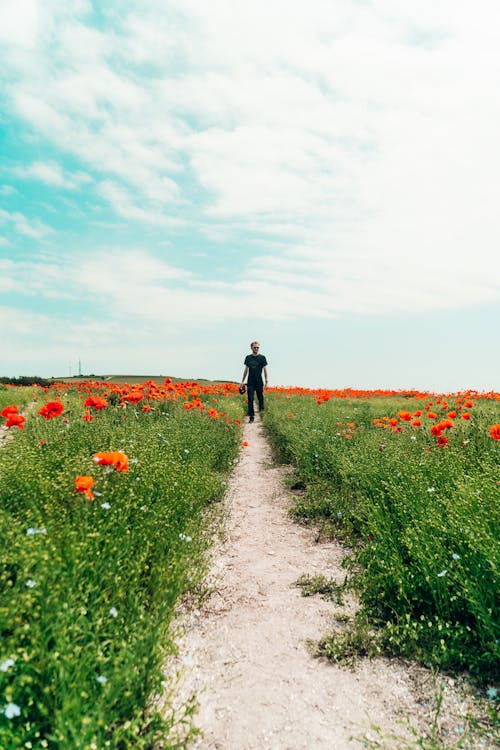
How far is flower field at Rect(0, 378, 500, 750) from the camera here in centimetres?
216

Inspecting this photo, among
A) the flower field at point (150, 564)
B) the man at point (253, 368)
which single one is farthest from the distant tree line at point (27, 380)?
the flower field at point (150, 564)

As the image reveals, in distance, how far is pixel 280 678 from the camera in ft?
9.26

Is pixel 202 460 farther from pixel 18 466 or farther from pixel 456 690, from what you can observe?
pixel 456 690

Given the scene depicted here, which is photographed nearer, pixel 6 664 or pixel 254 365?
pixel 6 664

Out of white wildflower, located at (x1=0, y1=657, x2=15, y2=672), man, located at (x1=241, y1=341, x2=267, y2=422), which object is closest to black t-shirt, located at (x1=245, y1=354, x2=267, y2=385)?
→ man, located at (x1=241, y1=341, x2=267, y2=422)

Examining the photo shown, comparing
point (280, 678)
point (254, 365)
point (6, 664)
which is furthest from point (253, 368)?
point (6, 664)

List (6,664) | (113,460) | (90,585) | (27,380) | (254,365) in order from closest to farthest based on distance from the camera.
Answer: (6,664)
(90,585)
(113,460)
(254,365)
(27,380)

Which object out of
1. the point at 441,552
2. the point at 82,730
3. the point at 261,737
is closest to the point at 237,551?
the point at 441,552

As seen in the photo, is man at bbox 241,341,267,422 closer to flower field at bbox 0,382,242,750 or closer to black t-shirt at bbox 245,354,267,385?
black t-shirt at bbox 245,354,267,385

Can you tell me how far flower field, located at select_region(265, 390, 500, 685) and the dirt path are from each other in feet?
0.70

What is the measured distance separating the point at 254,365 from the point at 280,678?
12697mm

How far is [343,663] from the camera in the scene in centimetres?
293

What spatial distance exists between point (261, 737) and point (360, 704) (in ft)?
2.07

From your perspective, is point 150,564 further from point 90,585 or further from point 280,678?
point 280,678
